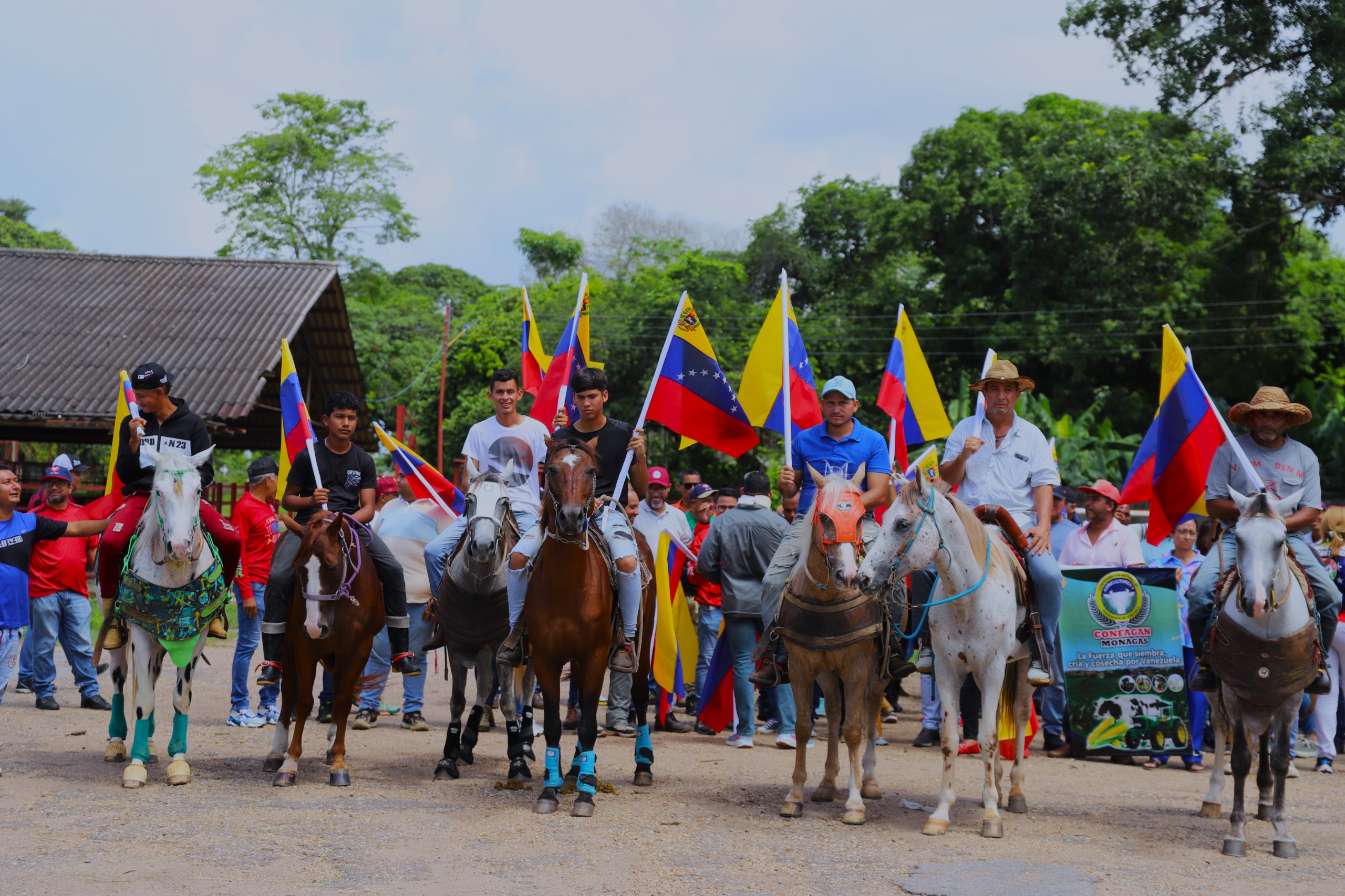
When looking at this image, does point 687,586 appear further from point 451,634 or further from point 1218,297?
point 1218,297

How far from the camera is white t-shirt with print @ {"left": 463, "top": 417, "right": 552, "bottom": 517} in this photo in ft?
27.8

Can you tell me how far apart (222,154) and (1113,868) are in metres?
47.5

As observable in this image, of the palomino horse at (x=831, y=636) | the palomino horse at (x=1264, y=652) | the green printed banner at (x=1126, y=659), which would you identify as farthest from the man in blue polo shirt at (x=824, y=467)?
the green printed banner at (x=1126, y=659)

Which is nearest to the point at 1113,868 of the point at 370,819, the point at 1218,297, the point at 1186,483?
the point at 1186,483

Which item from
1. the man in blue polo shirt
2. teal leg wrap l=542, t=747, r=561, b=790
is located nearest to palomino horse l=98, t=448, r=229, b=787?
teal leg wrap l=542, t=747, r=561, b=790

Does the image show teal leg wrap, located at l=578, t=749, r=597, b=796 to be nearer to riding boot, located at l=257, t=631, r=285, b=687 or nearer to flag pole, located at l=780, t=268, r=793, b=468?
riding boot, located at l=257, t=631, r=285, b=687

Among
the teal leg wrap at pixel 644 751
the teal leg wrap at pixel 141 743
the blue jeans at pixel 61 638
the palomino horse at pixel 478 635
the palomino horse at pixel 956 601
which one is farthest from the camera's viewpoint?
the blue jeans at pixel 61 638

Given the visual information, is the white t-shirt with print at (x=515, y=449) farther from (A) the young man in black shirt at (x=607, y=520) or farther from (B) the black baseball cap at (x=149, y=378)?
(B) the black baseball cap at (x=149, y=378)

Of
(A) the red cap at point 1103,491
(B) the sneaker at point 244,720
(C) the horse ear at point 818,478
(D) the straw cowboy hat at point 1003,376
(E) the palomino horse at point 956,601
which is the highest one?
(D) the straw cowboy hat at point 1003,376

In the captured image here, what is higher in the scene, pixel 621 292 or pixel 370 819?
pixel 621 292

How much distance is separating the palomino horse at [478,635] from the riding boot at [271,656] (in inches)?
44.1

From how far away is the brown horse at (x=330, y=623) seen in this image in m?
7.54

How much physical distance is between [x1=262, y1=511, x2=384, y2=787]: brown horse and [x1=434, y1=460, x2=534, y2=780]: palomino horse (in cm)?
55

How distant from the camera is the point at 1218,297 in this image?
29938 mm
